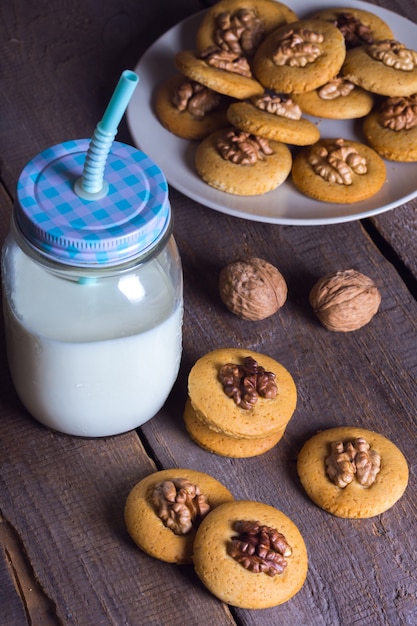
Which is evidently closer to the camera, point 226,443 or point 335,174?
point 226,443

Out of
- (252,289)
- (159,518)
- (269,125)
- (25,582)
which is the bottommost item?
(25,582)

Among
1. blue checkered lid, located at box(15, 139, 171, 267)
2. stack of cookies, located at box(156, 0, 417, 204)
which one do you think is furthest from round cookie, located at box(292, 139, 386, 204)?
blue checkered lid, located at box(15, 139, 171, 267)

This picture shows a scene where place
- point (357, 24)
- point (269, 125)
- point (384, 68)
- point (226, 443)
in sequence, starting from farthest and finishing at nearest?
1. point (357, 24)
2. point (384, 68)
3. point (269, 125)
4. point (226, 443)

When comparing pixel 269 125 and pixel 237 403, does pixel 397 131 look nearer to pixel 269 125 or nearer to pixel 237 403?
pixel 269 125

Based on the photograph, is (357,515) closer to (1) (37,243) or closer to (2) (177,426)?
(2) (177,426)

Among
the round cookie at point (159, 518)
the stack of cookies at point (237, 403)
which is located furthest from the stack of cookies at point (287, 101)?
the round cookie at point (159, 518)

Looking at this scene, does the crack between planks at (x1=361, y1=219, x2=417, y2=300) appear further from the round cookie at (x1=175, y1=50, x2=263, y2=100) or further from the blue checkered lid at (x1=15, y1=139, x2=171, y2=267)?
the blue checkered lid at (x1=15, y1=139, x2=171, y2=267)

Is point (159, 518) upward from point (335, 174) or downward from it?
downward

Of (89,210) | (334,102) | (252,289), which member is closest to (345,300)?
(252,289)
